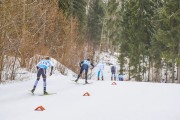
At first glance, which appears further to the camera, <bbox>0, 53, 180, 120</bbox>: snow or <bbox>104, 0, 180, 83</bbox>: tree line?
<bbox>104, 0, 180, 83</bbox>: tree line

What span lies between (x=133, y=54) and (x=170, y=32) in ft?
23.8

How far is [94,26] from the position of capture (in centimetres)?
6550

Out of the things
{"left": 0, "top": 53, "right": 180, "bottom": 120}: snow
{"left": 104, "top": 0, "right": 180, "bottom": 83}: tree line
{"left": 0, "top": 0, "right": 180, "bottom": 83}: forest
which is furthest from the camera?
{"left": 104, "top": 0, "right": 180, "bottom": 83}: tree line

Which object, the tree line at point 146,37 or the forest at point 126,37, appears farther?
the tree line at point 146,37

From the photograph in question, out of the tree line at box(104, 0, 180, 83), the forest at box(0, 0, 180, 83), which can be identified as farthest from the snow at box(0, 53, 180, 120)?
the tree line at box(104, 0, 180, 83)

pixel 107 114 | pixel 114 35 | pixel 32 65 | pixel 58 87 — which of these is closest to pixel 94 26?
pixel 114 35

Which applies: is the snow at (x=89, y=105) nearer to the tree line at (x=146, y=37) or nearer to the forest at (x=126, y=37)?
the forest at (x=126, y=37)

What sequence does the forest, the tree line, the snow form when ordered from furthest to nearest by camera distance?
the tree line
the forest
the snow

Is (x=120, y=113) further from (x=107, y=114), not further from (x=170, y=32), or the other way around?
(x=170, y=32)

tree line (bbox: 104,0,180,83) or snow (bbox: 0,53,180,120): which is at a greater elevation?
tree line (bbox: 104,0,180,83)

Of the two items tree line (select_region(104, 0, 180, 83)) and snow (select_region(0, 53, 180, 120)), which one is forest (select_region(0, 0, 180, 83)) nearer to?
tree line (select_region(104, 0, 180, 83))

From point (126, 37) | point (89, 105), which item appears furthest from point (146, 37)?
point (89, 105)

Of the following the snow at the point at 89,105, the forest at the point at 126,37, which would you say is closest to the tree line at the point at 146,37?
the forest at the point at 126,37

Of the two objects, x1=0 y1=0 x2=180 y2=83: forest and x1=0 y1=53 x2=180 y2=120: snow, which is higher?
x1=0 y1=0 x2=180 y2=83: forest
